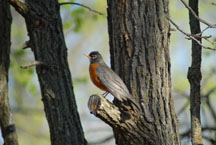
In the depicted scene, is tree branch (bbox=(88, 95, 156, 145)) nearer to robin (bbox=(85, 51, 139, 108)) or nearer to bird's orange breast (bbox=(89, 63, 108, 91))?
robin (bbox=(85, 51, 139, 108))

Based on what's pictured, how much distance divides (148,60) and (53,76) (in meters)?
1.45

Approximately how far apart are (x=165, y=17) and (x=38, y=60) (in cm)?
175

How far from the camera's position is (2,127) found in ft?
16.0

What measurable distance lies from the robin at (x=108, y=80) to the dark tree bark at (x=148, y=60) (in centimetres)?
9

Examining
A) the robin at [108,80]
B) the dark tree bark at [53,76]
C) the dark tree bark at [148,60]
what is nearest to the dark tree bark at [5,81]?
the dark tree bark at [53,76]

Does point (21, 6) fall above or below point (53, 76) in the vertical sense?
above

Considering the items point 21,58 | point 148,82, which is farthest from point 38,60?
point 21,58

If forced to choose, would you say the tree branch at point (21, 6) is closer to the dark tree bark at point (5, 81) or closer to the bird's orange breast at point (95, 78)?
the dark tree bark at point (5, 81)

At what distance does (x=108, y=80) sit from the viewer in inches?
157

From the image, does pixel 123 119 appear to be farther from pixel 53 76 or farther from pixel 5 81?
pixel 5 81

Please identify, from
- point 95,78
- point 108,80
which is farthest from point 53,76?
point 108,80

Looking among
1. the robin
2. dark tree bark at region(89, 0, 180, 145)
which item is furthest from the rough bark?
the robin

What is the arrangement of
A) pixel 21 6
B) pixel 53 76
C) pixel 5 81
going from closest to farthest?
pixel 21 6 < pixel 53 76 < pixel 5 81

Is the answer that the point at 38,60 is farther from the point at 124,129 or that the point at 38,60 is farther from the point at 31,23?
the point at 124,129
